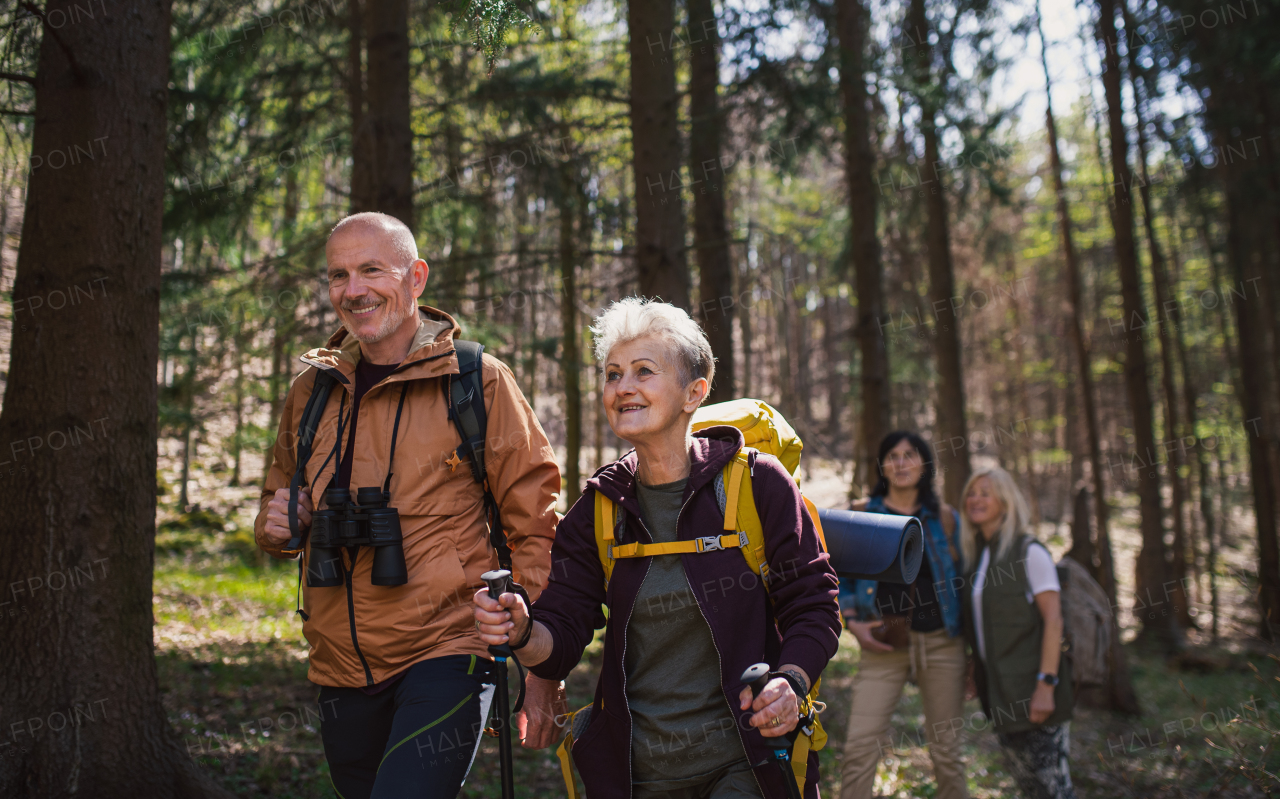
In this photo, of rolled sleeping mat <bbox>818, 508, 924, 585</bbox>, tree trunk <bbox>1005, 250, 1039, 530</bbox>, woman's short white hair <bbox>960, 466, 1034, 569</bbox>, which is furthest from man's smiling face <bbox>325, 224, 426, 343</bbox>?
tree trunk <bbox>1005, 250, 1039, 530</bbox>

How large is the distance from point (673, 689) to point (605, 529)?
514 mm

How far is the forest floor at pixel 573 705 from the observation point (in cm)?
534

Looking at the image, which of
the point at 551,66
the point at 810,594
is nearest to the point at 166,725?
the point at 810,594

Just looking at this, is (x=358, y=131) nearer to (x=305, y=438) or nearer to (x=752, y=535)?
(x=305, y=438)

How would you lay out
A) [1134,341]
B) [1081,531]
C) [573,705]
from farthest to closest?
[1134,341] → [1081,531] → [573,705]

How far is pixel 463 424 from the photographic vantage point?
286 centimetres

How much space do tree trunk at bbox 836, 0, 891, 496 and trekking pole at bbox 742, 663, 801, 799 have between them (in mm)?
7350

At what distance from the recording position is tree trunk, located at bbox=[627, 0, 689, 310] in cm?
642

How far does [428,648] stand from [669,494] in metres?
0.94

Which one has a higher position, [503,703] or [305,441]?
[305,441]

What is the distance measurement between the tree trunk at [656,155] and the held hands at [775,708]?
14.6ft

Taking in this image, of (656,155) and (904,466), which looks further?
(656,155)

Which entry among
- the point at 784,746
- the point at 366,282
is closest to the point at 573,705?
the point at 366,282

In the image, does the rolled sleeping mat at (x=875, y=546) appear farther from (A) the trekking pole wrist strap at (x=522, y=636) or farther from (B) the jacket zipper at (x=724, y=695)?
(A) the trekking pole wrist strap at (x=522, y=636)
